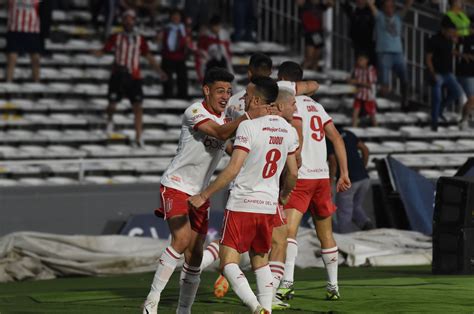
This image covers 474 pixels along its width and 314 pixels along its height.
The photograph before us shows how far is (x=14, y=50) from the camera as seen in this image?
2311 cm

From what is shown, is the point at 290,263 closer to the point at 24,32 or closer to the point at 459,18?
the point at 24,32

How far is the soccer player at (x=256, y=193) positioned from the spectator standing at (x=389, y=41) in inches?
540

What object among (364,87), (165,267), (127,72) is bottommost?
(165,267)

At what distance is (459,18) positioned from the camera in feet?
80.7

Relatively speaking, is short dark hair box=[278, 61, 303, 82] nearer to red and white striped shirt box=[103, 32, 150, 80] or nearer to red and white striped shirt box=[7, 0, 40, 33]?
red and white striped shirt box=[103, 32, 150, 80]

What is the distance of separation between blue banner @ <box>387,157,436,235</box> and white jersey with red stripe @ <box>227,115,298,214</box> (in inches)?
382

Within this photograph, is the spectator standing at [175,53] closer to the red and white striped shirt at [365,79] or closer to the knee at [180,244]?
the red and white striped shirt at [365,79]

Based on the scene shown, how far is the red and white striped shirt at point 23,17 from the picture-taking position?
76.3ft

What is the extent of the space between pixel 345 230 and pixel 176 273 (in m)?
3.57

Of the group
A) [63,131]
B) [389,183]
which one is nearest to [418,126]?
[389,183]

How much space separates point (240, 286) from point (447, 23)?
561 inches

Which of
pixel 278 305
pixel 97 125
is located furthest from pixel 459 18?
pixel 278 305

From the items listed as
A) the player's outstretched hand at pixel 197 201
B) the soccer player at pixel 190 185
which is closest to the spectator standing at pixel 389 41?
the soccer player at pixel 190 185

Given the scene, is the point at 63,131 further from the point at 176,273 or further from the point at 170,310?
the point at 170,310
